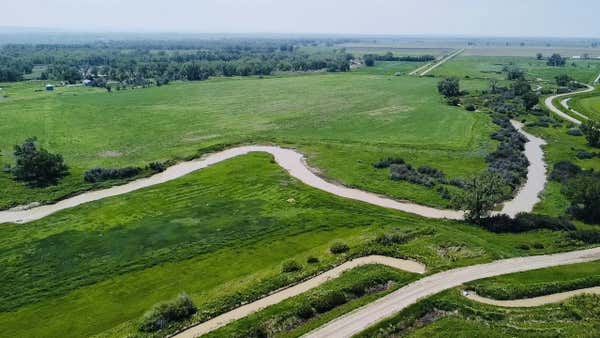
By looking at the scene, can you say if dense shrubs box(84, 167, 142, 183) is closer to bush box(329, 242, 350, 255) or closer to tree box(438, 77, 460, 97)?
bush box(329, 242, 350, 255)

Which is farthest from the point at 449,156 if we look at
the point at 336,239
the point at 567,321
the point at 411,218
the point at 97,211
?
the point at 97,211

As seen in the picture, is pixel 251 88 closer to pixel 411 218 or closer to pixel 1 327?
pixel 411 218

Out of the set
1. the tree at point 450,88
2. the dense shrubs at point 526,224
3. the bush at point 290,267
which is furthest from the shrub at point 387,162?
the tree at point 450,88

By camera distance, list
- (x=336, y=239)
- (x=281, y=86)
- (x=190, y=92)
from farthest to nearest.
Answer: (x=281, y=86)
(x=190, y=92)
(x=336, y=239)

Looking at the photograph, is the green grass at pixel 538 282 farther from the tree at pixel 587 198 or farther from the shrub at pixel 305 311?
the tree at pixel 587 198

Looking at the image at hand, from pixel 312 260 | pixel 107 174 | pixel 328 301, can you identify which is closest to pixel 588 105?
pixel 312 260

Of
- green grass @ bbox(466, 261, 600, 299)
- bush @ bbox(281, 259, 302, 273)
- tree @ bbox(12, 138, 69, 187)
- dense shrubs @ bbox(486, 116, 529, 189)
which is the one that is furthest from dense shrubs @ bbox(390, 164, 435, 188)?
tree @ bbox(12, 138, 69, 187)
